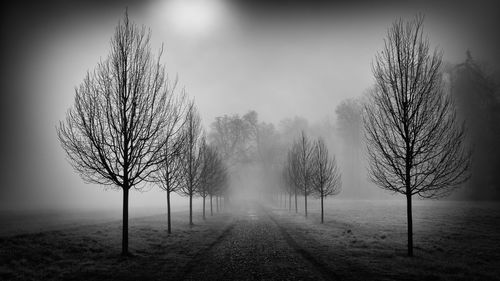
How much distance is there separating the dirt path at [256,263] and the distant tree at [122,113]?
183 inches

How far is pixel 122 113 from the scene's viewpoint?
1349cm

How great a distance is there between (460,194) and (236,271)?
46.9 m

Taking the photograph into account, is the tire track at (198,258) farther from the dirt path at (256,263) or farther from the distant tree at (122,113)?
the distant tree at (122,113)

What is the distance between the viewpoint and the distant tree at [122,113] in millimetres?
13070

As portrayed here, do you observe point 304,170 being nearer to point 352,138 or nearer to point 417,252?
point 417,252

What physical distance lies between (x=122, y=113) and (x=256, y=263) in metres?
9.52

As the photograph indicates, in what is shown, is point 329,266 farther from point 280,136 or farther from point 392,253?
point 280,136

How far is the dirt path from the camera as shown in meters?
9.18

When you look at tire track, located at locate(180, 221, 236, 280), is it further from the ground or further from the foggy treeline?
the foggy treeline

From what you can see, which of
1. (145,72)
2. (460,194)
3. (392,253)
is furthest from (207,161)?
(460,194)

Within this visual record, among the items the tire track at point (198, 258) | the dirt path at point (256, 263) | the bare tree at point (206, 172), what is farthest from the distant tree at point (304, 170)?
the tire track at point (198, 258)

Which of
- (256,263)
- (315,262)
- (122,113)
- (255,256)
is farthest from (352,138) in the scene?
(122,113)

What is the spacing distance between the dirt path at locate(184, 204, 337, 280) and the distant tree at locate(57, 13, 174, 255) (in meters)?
4.65

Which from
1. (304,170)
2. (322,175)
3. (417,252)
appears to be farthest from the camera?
(304,170)
